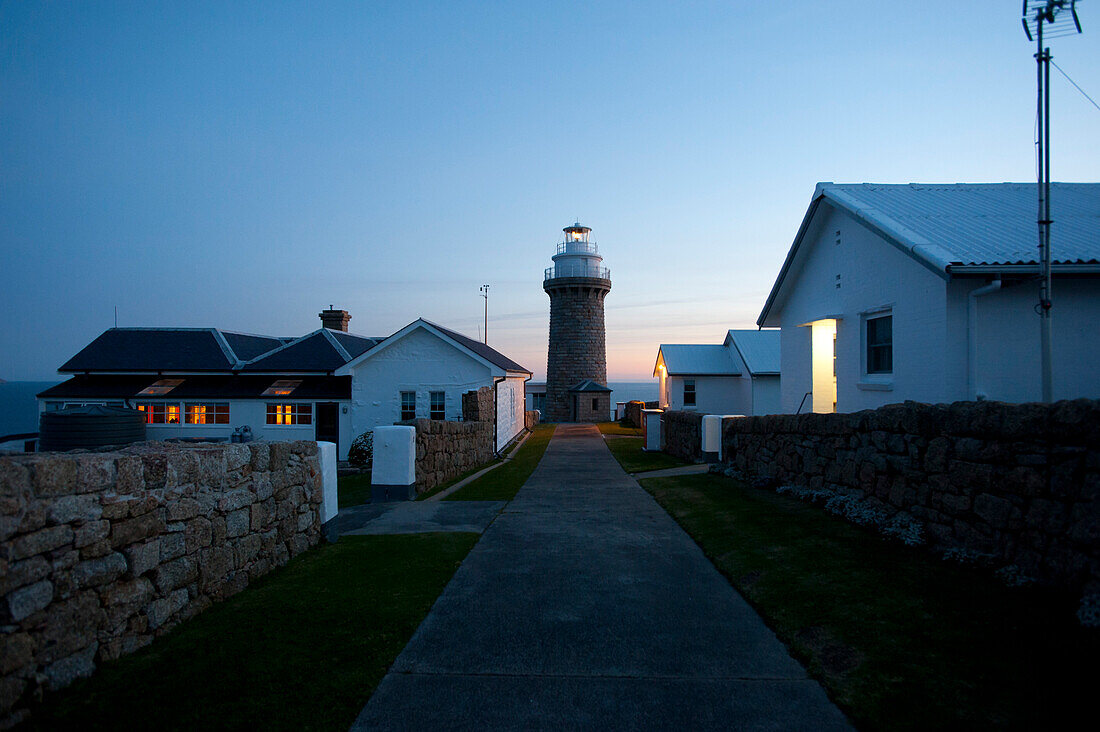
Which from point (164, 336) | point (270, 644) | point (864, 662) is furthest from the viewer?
point (164, 336)

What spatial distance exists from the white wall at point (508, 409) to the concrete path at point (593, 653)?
1604 centimetres

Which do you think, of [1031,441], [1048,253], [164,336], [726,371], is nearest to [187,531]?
[1031,441]

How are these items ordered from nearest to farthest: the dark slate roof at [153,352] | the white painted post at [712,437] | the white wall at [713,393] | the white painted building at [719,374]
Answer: the white painted post at [712,437] → the dark slate roof at [153,352] → the white painted building at [719,374] → the white wall at [713,393]

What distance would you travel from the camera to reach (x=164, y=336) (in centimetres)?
2775

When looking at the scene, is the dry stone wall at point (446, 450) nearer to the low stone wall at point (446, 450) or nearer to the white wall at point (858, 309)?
the low stone wall at point (446, 450)

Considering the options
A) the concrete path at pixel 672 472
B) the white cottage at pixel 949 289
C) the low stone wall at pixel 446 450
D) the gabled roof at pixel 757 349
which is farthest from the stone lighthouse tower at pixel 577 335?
the white cottage at pixel 949 289

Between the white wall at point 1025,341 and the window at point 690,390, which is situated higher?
the white wall at point 1025,341

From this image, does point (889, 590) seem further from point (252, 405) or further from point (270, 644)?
point (252, 405)

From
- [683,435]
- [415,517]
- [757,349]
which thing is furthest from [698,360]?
[415,517]

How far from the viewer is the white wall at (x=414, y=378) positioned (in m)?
24.2

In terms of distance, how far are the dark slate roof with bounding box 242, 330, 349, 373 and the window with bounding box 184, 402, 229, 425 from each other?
176 cm

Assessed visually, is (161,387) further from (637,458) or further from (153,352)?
(637,458)

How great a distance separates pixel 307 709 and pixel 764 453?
10530 mm

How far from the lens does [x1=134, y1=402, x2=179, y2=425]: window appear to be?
25.1m
